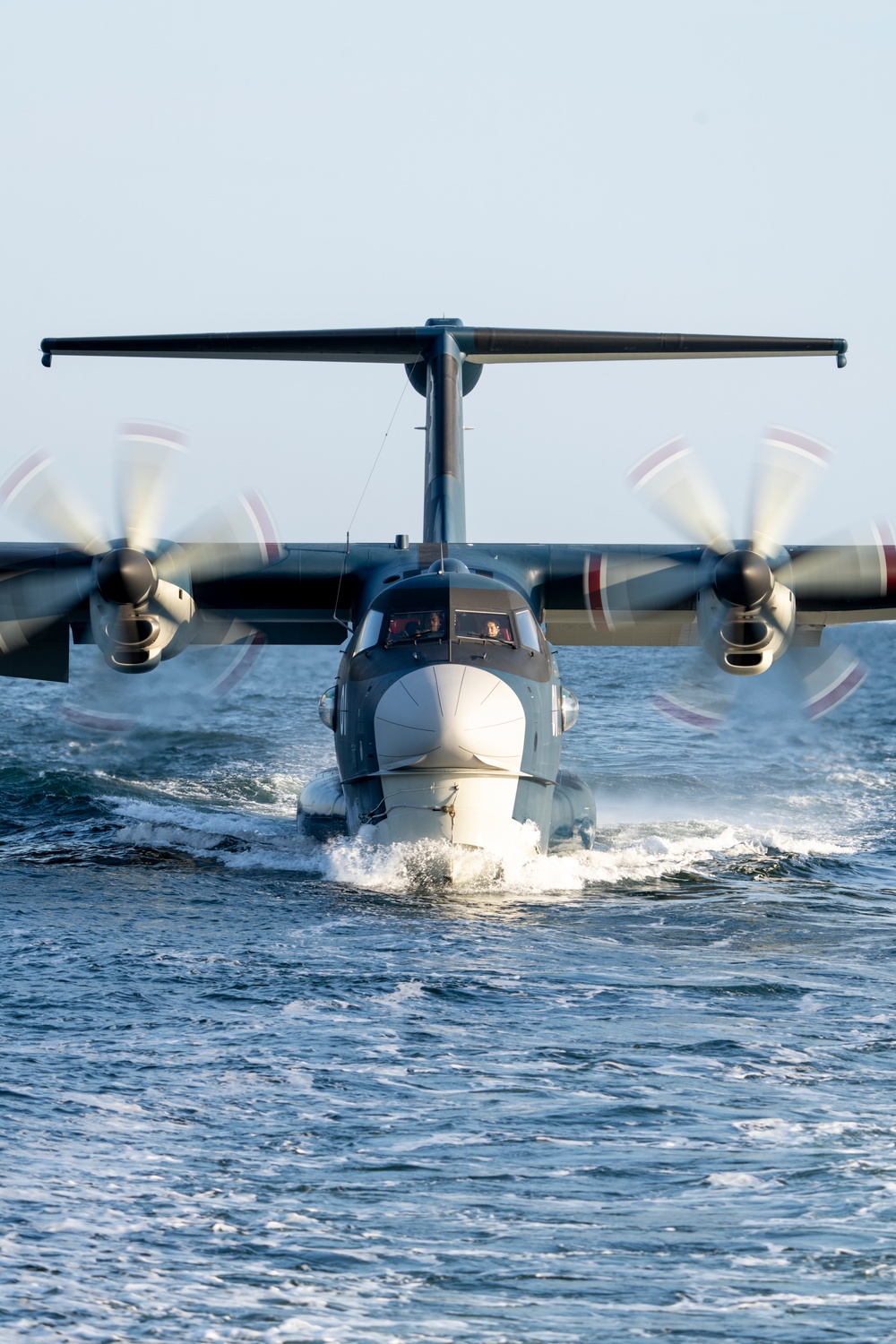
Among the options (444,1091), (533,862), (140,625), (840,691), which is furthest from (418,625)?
(444,1091)

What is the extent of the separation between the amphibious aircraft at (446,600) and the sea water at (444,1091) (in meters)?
0.90

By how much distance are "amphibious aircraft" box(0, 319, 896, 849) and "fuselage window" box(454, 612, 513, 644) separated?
3 cm

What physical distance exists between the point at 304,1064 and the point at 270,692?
41081 millimetres

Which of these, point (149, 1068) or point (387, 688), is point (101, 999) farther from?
point (387, 688)

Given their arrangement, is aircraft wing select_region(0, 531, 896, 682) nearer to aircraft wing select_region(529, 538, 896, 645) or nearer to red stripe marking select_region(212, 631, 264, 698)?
aircraft wing select_region(529, 538, 896, 645)

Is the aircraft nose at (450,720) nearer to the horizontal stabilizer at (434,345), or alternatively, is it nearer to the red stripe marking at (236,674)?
the red stripe marking at (236,674)

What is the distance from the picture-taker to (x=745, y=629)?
709 inches

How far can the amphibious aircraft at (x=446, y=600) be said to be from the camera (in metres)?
16.2

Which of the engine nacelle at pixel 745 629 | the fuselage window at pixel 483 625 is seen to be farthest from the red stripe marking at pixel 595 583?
the fuselage window at pixel 483 625

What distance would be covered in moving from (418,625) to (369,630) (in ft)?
2.95

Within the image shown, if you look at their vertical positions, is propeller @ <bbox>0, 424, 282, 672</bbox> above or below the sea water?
above

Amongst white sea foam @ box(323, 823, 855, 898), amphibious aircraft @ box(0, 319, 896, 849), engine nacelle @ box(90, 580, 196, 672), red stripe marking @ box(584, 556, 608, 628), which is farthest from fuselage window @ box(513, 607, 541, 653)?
engine nacelle @ box(90, 580, 196, 672)

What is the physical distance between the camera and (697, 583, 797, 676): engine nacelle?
18000 mm

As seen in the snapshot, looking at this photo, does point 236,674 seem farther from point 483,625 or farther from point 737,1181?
point 737,1181
